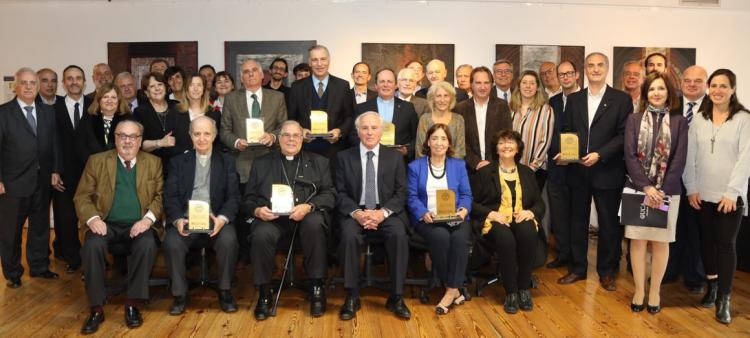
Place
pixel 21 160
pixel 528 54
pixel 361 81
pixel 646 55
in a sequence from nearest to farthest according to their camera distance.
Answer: pixel 21 160
pixel 361 81
pixel 528 54
pixel 646 55

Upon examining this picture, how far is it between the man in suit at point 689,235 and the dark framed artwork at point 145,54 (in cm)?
542

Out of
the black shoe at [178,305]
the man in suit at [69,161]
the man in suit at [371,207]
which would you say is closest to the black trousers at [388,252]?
the man in suit at [371,207]

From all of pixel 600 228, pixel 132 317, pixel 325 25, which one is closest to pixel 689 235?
pixel 600 228

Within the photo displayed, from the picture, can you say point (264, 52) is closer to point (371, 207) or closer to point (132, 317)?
point (371, 207)

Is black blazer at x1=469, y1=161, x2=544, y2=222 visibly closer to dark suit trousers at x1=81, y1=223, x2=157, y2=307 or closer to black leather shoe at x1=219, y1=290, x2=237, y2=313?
black leather shoe at x1=219, y1=290, x2=237, y2=313

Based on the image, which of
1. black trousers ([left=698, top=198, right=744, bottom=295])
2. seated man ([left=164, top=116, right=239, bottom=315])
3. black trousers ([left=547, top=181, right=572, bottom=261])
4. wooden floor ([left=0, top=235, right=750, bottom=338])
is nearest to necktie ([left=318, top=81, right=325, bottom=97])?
seated man ([left=164, top=116, right=239, bottom=315])

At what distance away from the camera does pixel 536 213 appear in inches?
175

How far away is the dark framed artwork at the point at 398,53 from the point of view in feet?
23.8

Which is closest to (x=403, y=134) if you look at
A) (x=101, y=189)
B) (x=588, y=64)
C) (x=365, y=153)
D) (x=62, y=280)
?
(x=365, y=153)

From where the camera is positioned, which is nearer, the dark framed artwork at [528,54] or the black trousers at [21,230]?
the black trousers at [21,230]

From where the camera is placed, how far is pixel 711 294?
436cm

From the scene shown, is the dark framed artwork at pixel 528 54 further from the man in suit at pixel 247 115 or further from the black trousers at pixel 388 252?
the black trousers at pixel 388 252

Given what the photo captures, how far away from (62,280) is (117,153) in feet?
4.76

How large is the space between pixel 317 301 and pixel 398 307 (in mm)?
574
